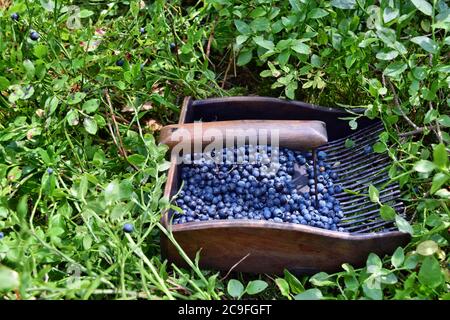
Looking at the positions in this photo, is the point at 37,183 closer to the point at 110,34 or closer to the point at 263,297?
the point at 110,34

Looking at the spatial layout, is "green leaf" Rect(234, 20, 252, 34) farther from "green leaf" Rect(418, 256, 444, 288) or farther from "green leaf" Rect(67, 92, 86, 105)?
"green leaf" Rect(418, 256, 444, 288)

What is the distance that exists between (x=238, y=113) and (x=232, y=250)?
40cm

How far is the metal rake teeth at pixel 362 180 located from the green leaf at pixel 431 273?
0.18m

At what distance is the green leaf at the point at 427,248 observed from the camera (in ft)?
3.84

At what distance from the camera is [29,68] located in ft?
4.54

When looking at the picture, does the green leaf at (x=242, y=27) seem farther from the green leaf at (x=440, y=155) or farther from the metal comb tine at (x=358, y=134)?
the green leaf at (x=440, y=155)

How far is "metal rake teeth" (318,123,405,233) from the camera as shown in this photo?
4.47 ft

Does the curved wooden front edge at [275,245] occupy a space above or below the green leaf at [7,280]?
above

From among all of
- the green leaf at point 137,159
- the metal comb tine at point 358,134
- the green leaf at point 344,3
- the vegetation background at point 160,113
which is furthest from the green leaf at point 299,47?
the green leaf at point 137,159

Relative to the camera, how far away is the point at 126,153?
5.10ft

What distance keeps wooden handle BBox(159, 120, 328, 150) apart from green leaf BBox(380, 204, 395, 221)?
0.20 m

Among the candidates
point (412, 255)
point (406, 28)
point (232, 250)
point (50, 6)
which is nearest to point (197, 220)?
point (232, 250)

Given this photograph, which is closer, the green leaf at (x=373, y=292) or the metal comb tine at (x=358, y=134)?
the green leaf at (x=373, y=292)

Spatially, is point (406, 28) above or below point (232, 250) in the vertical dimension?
above
